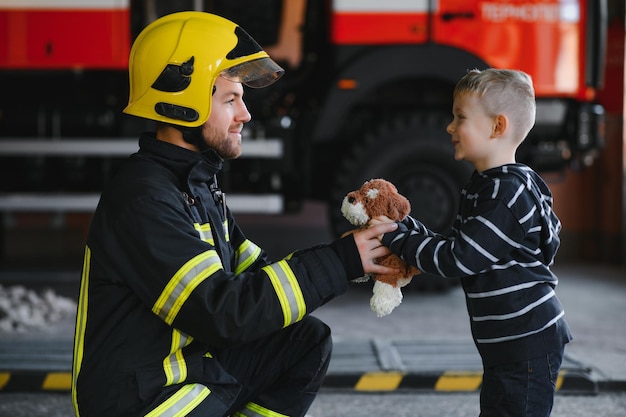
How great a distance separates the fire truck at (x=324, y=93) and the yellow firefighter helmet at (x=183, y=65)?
353cm

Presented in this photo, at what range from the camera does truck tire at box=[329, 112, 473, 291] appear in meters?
5.88

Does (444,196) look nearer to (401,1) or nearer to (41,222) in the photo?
(401,1)

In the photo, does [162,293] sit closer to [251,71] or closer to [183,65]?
[183,65]

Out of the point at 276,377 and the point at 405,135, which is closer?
the point at 276,377

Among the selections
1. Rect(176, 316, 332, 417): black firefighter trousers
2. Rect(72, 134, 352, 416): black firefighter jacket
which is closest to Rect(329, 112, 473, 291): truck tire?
Rect(176, 316, 332, 417): black firefighter trousers

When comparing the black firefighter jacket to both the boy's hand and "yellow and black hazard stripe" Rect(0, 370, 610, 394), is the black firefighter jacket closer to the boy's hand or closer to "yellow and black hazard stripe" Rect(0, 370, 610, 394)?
the boy's hand

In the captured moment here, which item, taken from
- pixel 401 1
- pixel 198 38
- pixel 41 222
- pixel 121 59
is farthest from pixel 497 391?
pixel 41 222

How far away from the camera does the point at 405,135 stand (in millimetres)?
5961

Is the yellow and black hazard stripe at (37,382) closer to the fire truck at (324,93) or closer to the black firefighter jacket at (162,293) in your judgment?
the black firefighter jacket at (162,293)

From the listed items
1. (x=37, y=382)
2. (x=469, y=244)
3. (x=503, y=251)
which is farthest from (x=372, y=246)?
(x=37, y=382)

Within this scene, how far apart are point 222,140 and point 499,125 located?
807 mm

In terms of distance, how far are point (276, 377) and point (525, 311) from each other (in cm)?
80

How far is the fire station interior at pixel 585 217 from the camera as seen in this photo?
8.16 meters

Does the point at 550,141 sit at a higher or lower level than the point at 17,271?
higher
